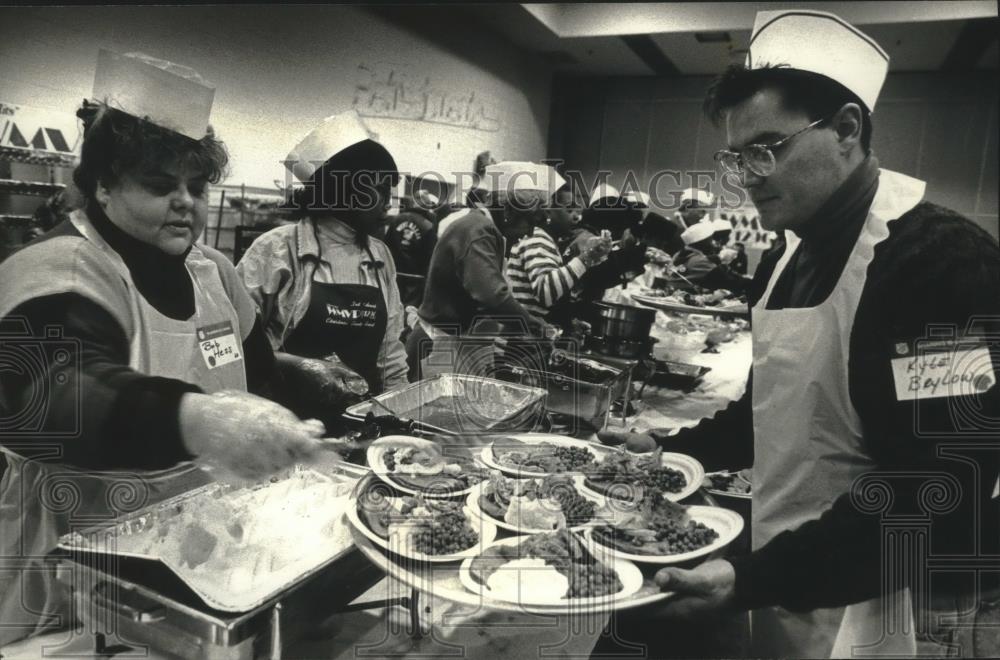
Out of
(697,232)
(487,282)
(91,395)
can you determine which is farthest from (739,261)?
(91,395)

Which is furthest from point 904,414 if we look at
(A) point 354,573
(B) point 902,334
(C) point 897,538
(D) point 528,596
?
(A) point 354,573

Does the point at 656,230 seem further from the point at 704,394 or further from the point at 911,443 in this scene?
the point at 911,443

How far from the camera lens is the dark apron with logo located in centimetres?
159

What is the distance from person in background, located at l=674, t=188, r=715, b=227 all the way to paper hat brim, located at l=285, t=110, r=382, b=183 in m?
0.74

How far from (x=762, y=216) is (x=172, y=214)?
1.08 metres

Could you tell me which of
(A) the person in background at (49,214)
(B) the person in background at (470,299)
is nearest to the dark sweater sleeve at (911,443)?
(B) the person in background at (470,299)

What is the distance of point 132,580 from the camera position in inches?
38.0

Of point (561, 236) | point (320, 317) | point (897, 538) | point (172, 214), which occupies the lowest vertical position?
point (897, 538)

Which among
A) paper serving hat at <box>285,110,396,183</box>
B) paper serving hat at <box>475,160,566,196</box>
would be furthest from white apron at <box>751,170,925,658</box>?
paper serving hat at <box>285,110,396,183</box>

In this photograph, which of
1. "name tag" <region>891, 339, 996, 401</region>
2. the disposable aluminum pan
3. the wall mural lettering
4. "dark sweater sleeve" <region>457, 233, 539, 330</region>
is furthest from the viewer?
"dark sweater sleeve" <region>457, 233, 539, 330</region>

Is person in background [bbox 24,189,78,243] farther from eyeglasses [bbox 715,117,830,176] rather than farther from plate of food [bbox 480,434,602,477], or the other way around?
eyeglasses [bbox 715,117,830,176]

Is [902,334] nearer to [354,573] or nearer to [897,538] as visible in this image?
[897,538]

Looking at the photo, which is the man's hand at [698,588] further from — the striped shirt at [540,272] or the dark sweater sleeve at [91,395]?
the striped shirt at [540,272]

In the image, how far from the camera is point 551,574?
1061 mm
